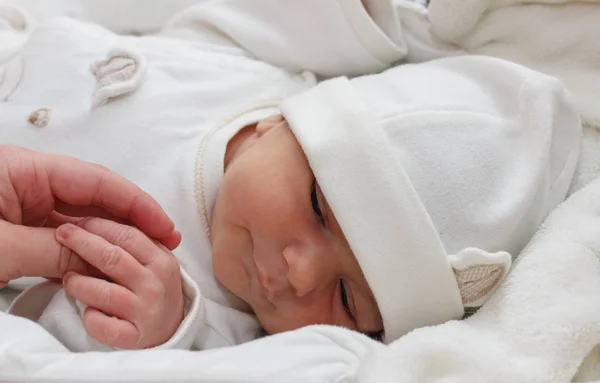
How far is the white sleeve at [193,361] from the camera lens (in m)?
0.72

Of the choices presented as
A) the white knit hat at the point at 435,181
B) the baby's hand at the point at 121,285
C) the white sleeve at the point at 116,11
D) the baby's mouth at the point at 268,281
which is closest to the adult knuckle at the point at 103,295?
the baby's hand at the point at 121,285

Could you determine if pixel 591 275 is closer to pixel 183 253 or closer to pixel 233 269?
pixel 233 269

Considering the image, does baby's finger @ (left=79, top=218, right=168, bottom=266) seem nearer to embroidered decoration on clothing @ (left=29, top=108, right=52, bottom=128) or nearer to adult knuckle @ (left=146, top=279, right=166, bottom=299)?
adult knuckle @ (left=146, top=279, right=166, bottom=299)

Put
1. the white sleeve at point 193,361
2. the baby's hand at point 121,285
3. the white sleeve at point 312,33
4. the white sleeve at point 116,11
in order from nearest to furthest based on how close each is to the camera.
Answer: the white sleeve at point 193,361
the baby's hand at point 121,285
the white sleeve at point 312,33
the white sleeve at point 116,11

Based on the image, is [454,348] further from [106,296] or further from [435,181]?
[106,296]

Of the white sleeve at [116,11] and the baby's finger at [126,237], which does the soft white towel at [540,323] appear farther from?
the white sleeve at [116,11]

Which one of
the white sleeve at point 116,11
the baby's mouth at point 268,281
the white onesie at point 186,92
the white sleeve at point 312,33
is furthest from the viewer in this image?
the white sleeve at point 116,11

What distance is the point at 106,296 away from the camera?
83cm

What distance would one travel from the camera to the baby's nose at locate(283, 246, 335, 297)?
896mm

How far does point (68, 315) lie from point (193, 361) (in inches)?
10.7

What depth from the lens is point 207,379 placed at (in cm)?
71

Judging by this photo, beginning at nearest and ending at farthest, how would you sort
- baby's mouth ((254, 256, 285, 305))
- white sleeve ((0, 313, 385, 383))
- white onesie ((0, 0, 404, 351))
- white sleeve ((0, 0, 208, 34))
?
white sleeve ((0, 313, 385, 383)) < baby's mouth ((254, 256, 285, 305)) < white onesie ((0, 0, 404, 351)) < white sleeve ((0, 0, 208, 34))

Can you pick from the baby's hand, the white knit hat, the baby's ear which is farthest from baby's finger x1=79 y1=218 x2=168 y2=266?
the baby's ear

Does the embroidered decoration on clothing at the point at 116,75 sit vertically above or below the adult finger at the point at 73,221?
above
